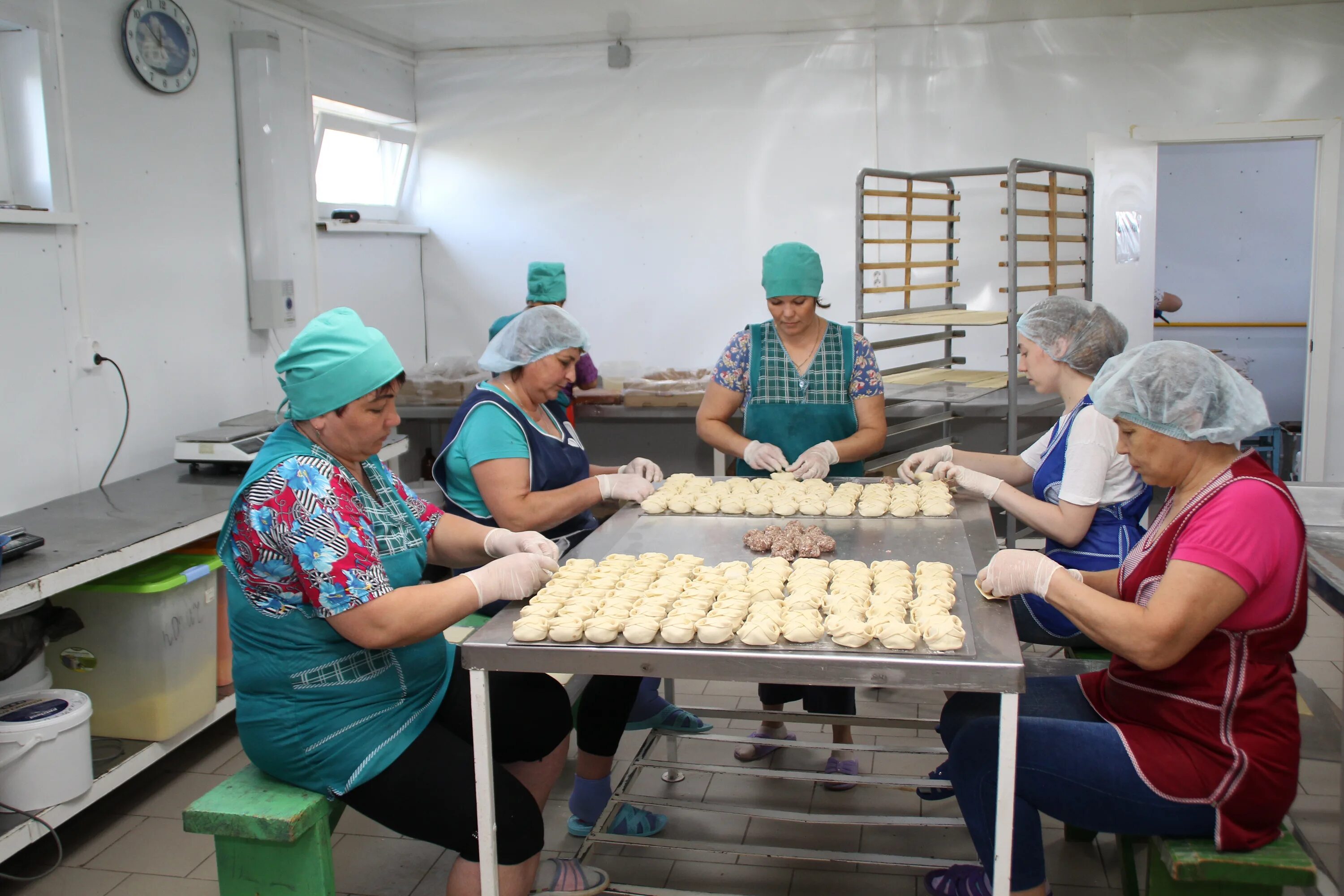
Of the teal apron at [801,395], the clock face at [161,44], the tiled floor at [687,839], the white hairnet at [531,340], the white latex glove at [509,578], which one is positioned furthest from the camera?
the clock face at [161,44]

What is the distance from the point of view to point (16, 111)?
358cm

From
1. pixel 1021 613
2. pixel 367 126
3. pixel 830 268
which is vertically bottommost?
pixel 1021 613

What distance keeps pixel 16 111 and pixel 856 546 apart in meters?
3.29

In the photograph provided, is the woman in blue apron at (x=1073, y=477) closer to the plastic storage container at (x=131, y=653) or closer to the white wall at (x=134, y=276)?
the plastic storage container at (x=131, y=653)

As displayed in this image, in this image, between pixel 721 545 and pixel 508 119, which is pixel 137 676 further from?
pixel 508 119

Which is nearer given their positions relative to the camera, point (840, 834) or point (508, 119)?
point (840, 834)

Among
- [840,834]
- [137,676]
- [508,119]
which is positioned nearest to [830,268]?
[508,119]

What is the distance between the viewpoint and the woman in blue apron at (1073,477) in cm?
255

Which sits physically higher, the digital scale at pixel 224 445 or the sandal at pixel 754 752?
the digital scale at pixel 224 445

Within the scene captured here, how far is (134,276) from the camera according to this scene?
13.1 feet

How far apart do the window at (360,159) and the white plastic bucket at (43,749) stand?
11.3 ft

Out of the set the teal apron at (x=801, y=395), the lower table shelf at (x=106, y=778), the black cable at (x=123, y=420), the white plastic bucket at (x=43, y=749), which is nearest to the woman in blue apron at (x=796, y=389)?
the teal apron at (x=801, y=395)

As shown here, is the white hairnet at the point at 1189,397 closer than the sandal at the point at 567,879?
Yes

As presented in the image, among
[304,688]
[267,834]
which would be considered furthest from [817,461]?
[267,834]
